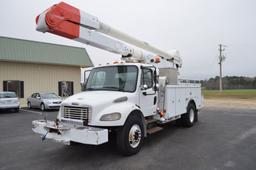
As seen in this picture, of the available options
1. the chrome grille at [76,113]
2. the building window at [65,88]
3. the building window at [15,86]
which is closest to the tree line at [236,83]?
the building window at [65,88]

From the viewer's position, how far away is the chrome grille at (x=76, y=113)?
4.58 m

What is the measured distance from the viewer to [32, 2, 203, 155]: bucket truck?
14.1 ft

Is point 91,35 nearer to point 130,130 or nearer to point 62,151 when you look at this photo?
point 130,130

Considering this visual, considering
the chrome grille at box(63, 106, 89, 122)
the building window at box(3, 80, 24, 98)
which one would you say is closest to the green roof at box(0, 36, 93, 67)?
→ the building window at box(3, 80, 24, 98)

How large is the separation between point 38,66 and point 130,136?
1671cm

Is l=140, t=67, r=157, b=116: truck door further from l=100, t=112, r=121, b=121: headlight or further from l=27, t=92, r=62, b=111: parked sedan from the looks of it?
l=27, t=92, r=62, b=111: parked sedan

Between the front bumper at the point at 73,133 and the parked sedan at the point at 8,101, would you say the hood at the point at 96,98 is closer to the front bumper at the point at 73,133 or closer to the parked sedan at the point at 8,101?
the front bumper at the point at 73,133

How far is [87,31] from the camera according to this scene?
4926 millimetres

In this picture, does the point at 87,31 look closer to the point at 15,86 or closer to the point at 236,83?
the point at 15,86

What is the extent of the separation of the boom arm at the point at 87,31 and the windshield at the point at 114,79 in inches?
25.8

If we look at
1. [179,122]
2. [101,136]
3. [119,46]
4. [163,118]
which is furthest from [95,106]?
[179,122]

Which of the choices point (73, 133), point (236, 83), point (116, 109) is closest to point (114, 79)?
point (116, 109)

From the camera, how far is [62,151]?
5367 mm

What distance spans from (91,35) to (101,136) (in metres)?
2.52
